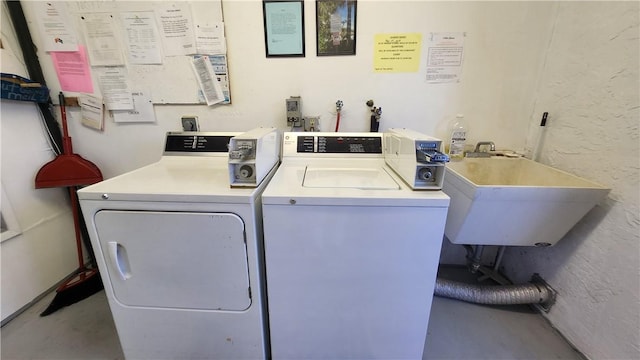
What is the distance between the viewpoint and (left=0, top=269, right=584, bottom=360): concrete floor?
1474mm

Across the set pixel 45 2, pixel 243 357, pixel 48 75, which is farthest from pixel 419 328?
pixel 45 2

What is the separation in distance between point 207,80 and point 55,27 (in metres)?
1.09

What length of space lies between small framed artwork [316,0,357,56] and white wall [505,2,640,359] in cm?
135

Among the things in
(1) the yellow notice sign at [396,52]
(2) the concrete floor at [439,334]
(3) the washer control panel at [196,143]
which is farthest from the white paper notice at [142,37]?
(2) the concrete floor at [439,334]

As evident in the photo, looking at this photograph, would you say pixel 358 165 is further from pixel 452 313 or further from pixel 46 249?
pixel 46 249

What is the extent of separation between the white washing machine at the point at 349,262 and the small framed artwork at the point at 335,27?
96cm

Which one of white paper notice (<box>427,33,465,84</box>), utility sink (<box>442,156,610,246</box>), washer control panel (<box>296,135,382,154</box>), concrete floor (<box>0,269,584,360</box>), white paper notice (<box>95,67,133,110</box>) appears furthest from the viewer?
white paper notice (<box>95,67,133,110</box>)

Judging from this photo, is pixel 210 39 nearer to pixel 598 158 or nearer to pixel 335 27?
pixel 335 27

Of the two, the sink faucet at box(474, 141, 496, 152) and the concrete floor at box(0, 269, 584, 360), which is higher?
the sink faucet at box(474, 141, 496, 152)

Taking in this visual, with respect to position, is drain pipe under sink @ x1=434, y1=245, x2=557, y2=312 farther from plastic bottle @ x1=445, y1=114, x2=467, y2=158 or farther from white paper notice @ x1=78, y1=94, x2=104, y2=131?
white paper notice @ x1=78, y1=94, x2=104, y2=131

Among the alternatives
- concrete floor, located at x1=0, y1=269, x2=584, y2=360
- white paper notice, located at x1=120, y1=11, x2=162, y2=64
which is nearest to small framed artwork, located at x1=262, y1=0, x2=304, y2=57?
white paper notice, located at x1=120, y1=11, x2=162, y2=64

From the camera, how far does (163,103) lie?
6.13 ft

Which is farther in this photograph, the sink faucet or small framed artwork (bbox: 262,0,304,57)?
the sink faucet

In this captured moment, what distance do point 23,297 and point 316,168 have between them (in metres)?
2.28
